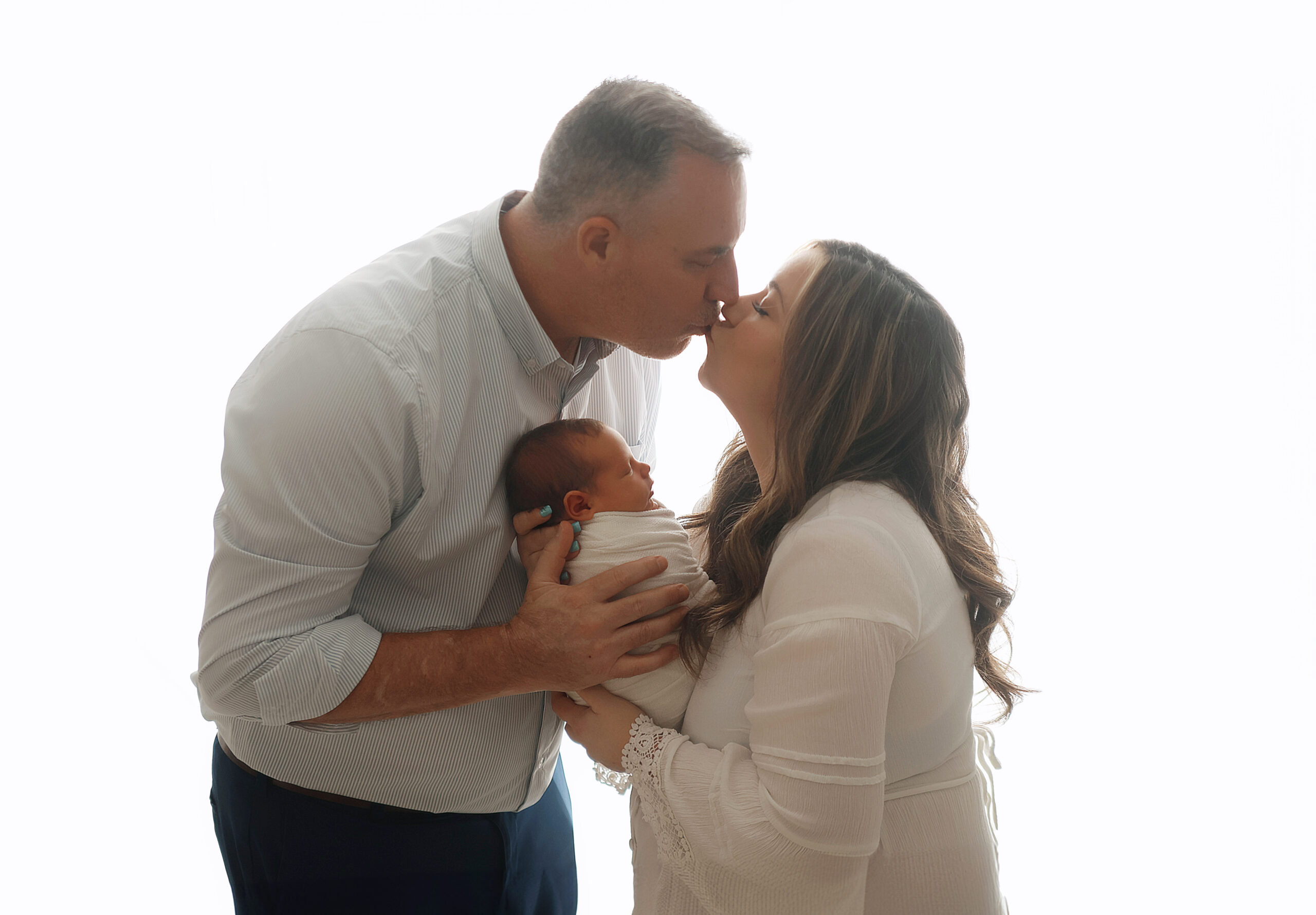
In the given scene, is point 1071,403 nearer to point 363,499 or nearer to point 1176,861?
point 1176,861

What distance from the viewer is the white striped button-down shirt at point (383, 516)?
1325 mm

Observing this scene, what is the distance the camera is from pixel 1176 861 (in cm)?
279

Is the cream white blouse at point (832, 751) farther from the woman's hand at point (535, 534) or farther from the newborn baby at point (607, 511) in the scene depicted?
the woman's hand at point (535, 534)

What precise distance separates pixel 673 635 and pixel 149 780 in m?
2.22

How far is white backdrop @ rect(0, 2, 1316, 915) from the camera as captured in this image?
273 cm

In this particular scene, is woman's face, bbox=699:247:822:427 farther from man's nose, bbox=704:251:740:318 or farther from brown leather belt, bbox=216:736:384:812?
brown leather belt, bbox=216:736:384:812

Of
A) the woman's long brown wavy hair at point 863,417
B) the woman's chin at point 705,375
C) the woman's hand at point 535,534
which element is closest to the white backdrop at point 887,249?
the woman's chin at point 705,375

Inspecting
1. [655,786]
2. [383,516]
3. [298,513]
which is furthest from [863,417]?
[298,513]

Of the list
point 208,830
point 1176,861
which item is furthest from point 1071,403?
point 208,830

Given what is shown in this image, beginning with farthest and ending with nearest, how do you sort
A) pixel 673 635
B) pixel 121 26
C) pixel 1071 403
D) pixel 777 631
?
1. pixel 1071 403
2. pixel 121 26
3. pixel 673 635
4. pixel 777 631

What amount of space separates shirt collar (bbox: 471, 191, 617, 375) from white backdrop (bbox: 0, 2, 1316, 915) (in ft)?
4.38

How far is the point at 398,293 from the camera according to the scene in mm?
1434

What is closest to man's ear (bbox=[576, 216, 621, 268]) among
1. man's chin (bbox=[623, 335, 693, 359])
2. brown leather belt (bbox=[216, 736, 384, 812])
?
man's chin (bbox=[623, 335, 693, 359])

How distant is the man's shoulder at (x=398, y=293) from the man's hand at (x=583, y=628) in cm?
42
